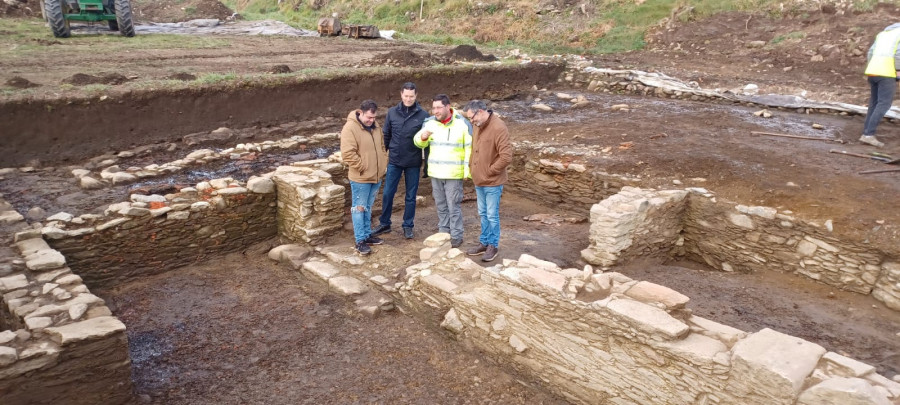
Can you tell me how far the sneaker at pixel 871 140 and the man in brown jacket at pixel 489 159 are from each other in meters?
7.51

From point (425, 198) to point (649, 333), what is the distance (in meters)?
5.48

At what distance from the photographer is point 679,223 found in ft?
24.5

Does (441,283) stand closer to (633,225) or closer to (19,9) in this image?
(633,225)

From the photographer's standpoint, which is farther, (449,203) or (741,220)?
(741,220)

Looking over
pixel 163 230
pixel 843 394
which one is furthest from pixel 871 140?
pixel 163 230

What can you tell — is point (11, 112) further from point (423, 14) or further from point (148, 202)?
point (423, 14)

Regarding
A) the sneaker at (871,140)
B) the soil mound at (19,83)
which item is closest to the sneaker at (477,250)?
the sneaker at (871,140)

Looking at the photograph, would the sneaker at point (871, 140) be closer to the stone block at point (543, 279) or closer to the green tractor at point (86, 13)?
the stone block at point (543, 279)

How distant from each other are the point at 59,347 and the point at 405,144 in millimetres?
3878

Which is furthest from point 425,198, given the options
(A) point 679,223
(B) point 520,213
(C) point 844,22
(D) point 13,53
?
(C) point 844,22

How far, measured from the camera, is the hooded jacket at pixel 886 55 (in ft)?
28.4

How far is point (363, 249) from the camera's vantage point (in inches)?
264

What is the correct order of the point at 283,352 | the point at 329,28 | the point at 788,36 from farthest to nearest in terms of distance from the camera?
the point at 329,28 → the point at 788,36 → the point at 283,352

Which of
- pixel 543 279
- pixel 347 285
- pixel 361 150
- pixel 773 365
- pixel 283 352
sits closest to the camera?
pixel 773 365
